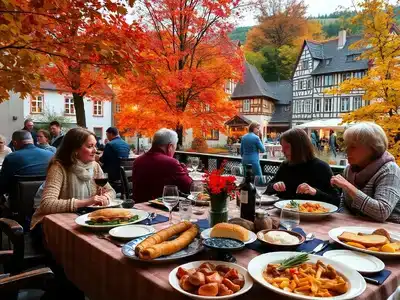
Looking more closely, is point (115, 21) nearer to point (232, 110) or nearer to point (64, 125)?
point (232, 110)

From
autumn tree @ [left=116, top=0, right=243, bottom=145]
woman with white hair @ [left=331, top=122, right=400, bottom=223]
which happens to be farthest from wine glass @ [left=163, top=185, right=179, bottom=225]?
autumn tree @ [left=116, top=0, right=243, bottom=145]

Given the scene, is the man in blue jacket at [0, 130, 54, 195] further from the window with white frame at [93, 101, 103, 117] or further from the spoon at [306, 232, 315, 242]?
the window with white frame at [93, 101, 103, 117]

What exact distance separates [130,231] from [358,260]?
1048mm

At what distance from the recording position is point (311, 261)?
1236 millimetres

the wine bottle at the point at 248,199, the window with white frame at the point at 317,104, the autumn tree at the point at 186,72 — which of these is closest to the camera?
the wine bottle at the point at 248,199

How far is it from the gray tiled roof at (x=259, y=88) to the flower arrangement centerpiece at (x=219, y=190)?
90.5 feet

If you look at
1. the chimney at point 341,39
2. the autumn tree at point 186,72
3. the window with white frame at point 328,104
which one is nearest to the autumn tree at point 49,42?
the autumn tree at point 186,72

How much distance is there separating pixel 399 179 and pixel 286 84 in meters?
33.5

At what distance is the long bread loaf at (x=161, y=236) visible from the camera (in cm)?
126

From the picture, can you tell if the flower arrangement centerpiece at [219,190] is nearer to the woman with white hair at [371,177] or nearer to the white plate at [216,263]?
the white plate at [216,263]

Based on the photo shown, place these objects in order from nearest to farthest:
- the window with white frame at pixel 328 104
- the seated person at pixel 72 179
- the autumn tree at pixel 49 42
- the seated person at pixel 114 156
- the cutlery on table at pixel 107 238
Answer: the cutlery on table at pixel 107 238, the seated person at pixel 72 179, the autumn tree at pixel 49 42, the seated person at pixel 114 156, the window with white frame at pixel 328 104

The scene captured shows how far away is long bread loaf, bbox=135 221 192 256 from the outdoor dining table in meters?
0.07

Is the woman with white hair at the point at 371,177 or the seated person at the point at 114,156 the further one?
the seated person at the point at 114,156

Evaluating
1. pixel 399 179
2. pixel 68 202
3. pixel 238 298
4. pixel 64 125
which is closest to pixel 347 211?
pixel 399 179
